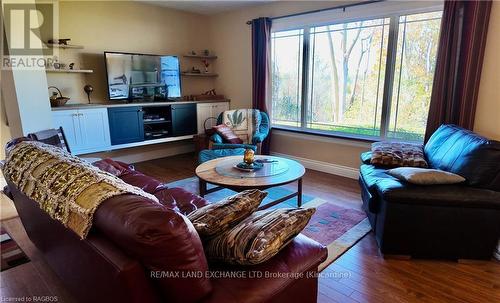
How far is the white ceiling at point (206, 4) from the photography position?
434cm

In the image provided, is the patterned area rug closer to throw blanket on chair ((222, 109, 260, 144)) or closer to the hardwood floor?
the hardwood floor

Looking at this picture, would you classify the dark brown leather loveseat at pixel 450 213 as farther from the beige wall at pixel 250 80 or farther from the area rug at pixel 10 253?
the area rug at pixel 10 253

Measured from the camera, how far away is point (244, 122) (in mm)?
4301

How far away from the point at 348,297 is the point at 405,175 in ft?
3.03

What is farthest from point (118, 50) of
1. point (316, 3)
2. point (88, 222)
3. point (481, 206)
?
point (481, 206)

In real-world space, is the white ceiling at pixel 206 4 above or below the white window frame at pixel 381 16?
above

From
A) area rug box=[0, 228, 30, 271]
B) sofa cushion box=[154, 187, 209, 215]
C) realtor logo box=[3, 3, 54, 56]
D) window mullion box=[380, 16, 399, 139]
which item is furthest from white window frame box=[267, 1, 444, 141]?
area rug box=[0, 228, 30, 271]

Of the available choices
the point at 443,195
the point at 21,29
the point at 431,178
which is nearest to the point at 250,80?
the point at 21,29

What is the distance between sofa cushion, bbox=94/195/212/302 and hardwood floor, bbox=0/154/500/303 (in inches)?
43.5

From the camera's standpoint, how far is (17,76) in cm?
295

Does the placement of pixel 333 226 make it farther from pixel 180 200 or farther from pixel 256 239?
pixel 256 239

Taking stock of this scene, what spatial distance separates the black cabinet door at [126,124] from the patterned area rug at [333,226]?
1.69 m

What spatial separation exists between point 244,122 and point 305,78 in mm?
1073

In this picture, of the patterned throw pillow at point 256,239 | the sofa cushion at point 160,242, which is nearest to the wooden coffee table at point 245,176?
the patterned throw pillow at point 256,239
